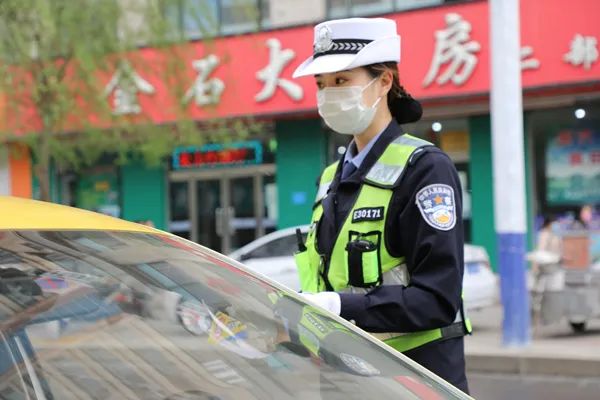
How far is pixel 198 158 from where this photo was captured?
Answer: 15602mm

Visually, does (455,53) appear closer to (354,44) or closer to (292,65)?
(292,65)

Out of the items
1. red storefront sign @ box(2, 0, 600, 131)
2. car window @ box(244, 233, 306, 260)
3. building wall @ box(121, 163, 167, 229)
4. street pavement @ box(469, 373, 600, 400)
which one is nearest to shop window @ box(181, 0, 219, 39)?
red storefront sign @ box(2, 0, 600, 131)

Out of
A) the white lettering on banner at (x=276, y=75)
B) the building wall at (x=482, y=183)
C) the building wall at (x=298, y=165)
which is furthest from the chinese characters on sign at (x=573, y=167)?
the white lettering on banner at (x=276, y=75)

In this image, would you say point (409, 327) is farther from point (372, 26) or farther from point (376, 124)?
point (372, 26)

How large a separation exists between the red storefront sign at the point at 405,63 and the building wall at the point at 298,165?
3.43 feet

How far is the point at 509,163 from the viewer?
724 centimetres

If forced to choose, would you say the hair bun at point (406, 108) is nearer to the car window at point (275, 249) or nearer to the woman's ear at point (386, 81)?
the woman's ear at point (386, 81)

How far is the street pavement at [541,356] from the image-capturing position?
22.1ft

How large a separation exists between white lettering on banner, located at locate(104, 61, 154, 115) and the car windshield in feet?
28.3

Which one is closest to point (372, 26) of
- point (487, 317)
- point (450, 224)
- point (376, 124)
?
point (376, 124)

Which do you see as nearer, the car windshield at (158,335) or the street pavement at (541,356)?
the car windshield at (158,335)

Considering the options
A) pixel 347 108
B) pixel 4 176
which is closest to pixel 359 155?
pixel 347 108

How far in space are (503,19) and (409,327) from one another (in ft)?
18.4

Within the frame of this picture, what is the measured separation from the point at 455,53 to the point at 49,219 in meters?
10.8
